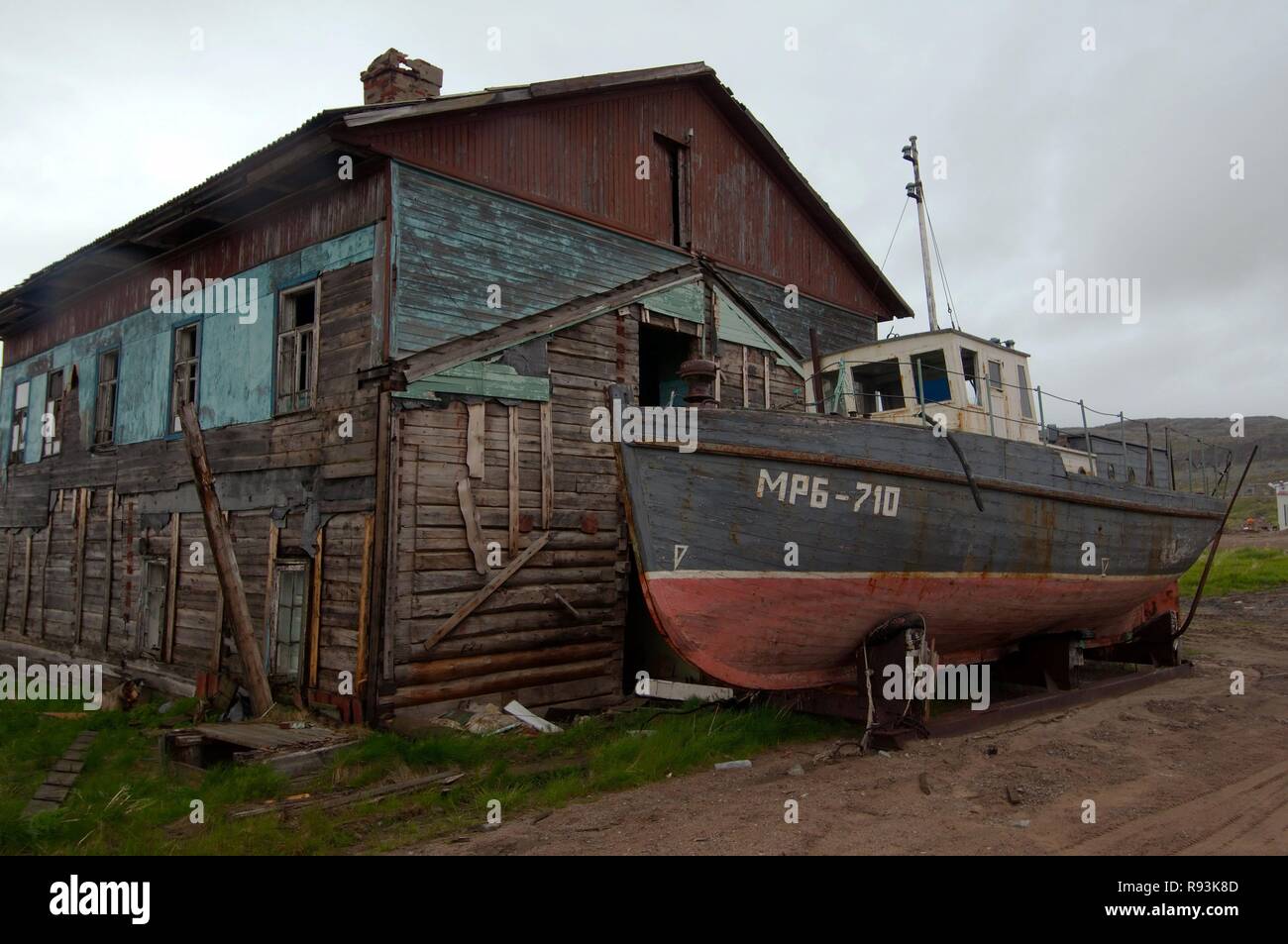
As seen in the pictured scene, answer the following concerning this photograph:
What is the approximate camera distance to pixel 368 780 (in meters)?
7.45

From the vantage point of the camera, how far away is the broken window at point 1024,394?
10.6 meters

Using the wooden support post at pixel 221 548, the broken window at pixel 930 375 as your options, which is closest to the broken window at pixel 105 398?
the wooden support post at pixel 221 548

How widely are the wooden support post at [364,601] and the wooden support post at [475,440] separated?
1.26 m

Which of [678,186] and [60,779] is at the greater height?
[678,186]

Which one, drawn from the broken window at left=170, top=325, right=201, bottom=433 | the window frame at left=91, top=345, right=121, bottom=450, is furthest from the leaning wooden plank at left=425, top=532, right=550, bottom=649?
the window frame at left=91, top=345, right=121, bottom=450

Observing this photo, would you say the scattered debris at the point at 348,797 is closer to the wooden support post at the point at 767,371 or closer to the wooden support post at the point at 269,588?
the wooden support post at the point at 269,588

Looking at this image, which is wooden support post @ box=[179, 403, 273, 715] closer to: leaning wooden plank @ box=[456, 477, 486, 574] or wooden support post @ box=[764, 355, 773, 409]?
leaning wooden plank @ box=[456, 477, 486, 574]

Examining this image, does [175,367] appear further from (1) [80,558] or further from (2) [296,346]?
(1) [80,558]

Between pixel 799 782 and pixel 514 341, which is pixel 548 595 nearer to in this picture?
pixel 514 341

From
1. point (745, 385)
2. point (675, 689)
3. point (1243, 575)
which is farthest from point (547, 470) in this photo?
point (1243, 575)

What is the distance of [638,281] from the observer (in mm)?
11805

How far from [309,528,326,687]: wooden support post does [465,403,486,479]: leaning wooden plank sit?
6.26 feet

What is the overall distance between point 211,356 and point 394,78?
4628 mm

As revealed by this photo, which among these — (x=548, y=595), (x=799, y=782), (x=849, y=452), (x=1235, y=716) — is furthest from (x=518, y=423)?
(x=1235, y=716)
